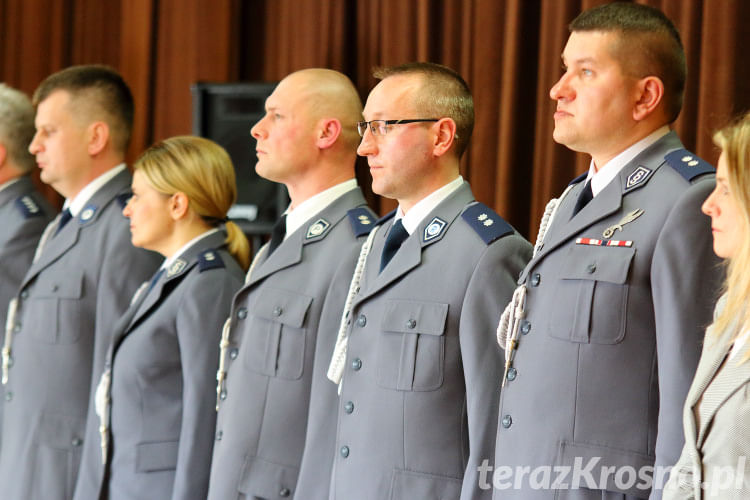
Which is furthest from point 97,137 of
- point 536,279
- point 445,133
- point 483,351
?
point 536,279

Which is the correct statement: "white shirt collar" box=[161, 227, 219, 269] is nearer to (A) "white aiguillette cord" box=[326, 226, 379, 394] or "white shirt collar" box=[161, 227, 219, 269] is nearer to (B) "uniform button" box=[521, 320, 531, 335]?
(A) "white aiguillette cord" box=[326, 226, 379, 394]

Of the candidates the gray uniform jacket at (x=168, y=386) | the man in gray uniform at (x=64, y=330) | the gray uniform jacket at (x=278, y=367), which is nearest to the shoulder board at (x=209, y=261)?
the gray uniform jacket at (x=168, y=386)

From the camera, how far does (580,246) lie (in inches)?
87.8

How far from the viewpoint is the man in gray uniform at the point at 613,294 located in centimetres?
204

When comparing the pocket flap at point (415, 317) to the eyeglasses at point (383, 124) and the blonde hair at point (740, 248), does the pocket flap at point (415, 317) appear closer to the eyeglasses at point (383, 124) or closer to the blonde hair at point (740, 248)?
the eyeglasses at point (383, 124)

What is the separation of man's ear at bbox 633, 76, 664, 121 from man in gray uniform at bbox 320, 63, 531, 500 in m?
0.43

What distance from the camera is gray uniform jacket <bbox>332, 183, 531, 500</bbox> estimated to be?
2.42m

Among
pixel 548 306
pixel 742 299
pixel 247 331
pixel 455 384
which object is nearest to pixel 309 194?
pixel 247 331

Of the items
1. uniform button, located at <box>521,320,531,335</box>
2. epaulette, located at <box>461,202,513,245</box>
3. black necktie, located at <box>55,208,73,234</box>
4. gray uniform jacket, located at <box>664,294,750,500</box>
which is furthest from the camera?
black necktie, located at <box>55,208,73,234</box>

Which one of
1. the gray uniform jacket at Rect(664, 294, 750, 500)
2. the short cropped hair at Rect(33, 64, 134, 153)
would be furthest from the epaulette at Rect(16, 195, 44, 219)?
the gray uniform jacket at Rect(664, 294, 750, 500)

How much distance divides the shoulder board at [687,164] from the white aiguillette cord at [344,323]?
0.88 metres

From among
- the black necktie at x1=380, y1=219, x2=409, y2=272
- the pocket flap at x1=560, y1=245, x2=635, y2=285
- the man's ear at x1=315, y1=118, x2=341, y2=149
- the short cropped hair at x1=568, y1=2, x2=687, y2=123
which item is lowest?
the black necktie at x1=380, y1=219, x2=409, y2=272

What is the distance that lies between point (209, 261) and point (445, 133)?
0.91 metres

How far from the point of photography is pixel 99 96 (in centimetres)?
400
